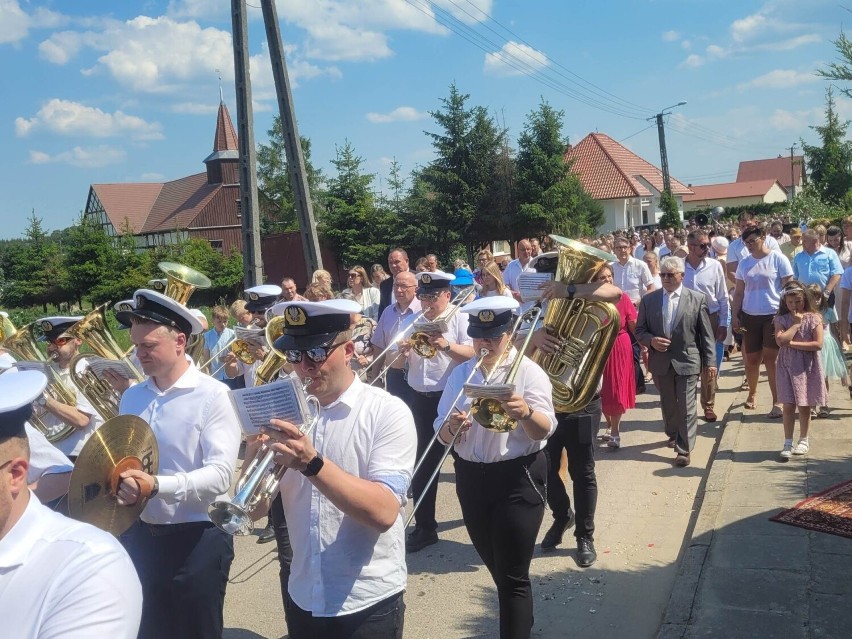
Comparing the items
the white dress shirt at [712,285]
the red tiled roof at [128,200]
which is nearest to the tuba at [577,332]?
the white dress shirt at [712,285]

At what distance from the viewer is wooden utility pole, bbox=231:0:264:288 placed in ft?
40.0

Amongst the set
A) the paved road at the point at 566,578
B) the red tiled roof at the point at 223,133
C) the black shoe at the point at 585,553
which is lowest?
the paved road at the point at 566,578

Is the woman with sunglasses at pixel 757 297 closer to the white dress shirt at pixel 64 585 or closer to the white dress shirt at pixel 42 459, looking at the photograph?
the white dress shirt at pixel 42 459

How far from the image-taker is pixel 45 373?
382 cm

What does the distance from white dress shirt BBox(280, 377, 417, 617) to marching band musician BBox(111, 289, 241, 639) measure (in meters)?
0.66

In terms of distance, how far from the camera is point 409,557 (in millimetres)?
5941

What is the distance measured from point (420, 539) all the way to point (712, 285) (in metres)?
5.34

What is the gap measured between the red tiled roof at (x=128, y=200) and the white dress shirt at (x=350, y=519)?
82056 millimetres

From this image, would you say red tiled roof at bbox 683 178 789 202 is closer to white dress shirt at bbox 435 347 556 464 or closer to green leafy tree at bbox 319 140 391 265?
green leafy tree at bbox 319 140 391 265

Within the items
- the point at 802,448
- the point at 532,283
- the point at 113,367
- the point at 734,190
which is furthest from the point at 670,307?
the point at 734,190

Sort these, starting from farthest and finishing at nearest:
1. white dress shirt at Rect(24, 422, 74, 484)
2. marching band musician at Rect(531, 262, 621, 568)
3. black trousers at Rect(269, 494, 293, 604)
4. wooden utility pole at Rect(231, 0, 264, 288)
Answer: wooden utility pole at Rect(231, 0, 264, 288), marching band musician at Rect(531, 262, 621, 568), black trousers at Rect(269, 494, 293, 604), white dress shirt at Rect(24, 422, 74, 484)

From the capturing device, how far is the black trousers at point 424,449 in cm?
616

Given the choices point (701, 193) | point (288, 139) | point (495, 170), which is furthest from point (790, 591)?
point (701, 193)

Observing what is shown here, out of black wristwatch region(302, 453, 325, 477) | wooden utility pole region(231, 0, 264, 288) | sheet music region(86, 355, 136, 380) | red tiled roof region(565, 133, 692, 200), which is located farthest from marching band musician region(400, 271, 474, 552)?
red tiled roof region(565, 133, 692, 200)
